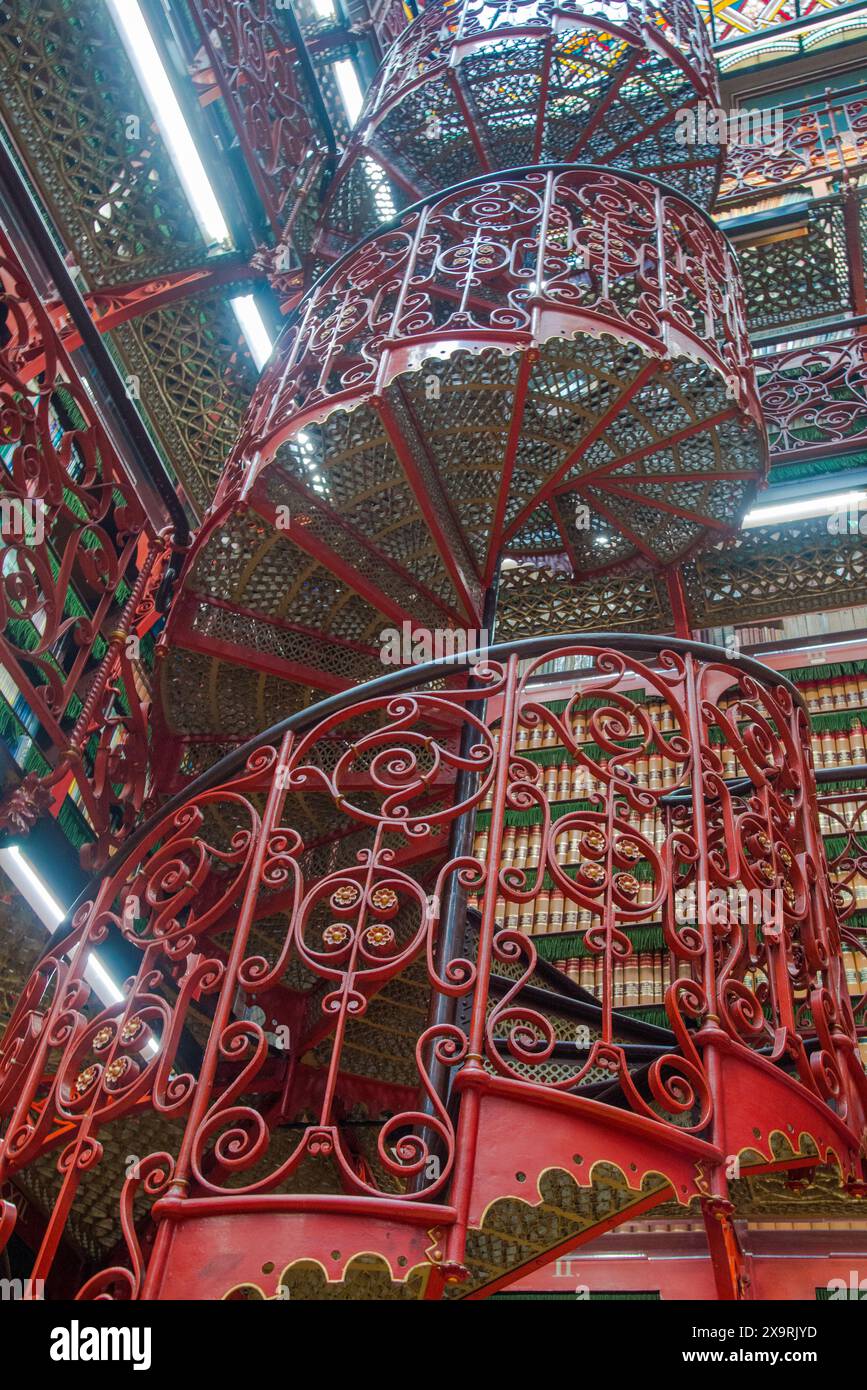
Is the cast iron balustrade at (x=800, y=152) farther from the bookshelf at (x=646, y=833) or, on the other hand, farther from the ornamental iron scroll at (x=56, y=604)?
the ornamental iron scroll at (x=56, y=604)

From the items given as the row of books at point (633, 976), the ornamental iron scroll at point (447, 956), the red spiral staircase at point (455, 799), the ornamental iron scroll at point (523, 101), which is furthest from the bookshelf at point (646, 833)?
the ornamental iron scroll at point (523, 101)

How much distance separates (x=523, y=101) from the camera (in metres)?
6.72

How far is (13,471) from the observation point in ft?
11.7

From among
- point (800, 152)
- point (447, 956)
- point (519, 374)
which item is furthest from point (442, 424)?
point (800, 152)

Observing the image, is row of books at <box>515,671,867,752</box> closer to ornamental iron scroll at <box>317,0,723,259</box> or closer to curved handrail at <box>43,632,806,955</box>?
curved handrail at <box>43,632,806,955</box>

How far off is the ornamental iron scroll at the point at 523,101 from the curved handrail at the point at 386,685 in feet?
14.4

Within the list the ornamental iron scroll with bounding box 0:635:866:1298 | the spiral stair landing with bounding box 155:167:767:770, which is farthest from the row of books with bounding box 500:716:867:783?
the ornamental iron scroll with bounding box 0:635:866:1298

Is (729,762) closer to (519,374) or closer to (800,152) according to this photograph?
(519,374)

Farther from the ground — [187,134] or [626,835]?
[187,134]

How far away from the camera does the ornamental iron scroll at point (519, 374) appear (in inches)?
167

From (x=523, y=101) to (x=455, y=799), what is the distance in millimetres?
4681
